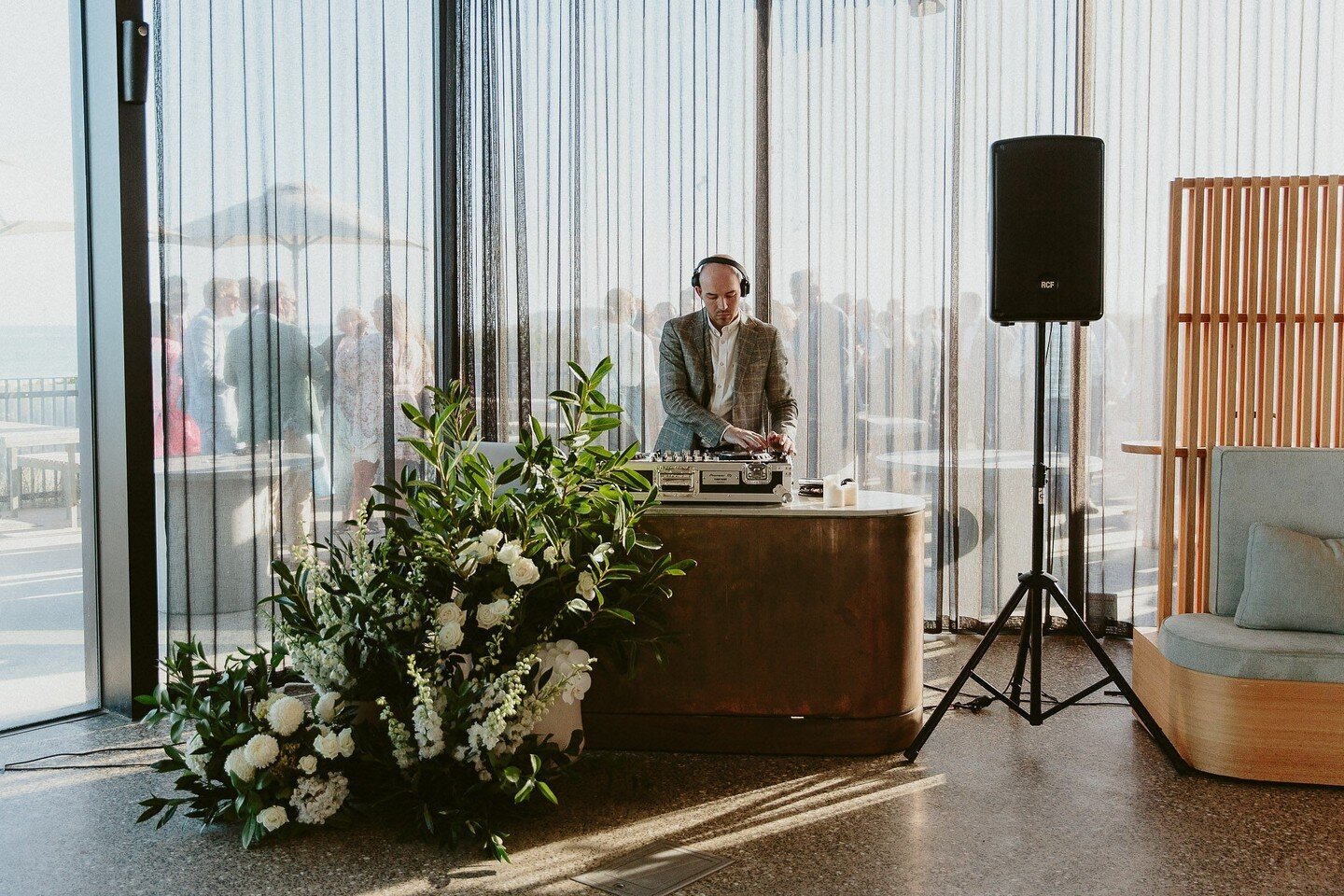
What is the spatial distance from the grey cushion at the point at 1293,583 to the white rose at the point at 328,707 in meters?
2.61

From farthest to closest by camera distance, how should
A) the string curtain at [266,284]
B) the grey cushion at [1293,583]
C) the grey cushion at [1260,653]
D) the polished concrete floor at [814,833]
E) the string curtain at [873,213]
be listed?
1. the string curtain at [873,213]
2. the string curtain at [266,284]
3. the grey cushion at [1293,583]
4. the grey cushion at [1260,653]
5. the polished concrete floor at [814,833]

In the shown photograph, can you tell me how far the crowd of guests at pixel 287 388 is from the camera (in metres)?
3.80

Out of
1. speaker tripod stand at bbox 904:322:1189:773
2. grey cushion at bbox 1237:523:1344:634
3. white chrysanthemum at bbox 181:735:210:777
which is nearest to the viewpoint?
white chrysanthemum at bbox 181:735:210:777

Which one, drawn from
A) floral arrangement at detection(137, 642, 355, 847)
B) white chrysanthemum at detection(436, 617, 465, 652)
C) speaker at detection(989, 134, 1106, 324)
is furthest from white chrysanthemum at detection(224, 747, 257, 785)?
speaker at detection(989, 134, 1106, 324)

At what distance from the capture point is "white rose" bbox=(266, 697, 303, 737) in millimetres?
2725

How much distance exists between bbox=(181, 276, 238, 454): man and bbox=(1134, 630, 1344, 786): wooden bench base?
3.26 m

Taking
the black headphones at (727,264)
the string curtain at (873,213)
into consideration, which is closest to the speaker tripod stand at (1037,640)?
the black headphones at (727,264)

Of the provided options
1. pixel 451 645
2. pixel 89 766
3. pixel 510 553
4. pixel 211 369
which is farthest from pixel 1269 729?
pixel 211 369

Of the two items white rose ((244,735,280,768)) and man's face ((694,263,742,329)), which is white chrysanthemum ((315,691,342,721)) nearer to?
white rose ((244,735,280,768))

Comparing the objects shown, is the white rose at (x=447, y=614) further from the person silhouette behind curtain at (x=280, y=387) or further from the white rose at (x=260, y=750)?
the person silhouette behind curtain at (x=280, y=387)

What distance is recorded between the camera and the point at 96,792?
3.06 metres

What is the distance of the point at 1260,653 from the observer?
9.99ft

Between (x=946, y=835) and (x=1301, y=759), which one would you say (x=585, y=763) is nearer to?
(x=946, y=835)

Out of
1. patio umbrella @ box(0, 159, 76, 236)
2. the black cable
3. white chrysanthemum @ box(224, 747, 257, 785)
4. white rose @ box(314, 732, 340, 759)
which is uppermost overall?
patio umbrella @ box(0, 159, 76, 236)
